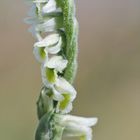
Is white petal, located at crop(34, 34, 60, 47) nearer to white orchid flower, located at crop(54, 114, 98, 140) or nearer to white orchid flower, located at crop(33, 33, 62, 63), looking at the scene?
white orchid flower, located at crop(33, 33, 62, 63)

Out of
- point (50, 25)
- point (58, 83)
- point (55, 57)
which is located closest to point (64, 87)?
→ point (58, 83)

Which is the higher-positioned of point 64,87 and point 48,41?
point 48,41

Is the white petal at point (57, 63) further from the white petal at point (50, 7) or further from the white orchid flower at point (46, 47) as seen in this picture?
the white petal at point (50, 7)

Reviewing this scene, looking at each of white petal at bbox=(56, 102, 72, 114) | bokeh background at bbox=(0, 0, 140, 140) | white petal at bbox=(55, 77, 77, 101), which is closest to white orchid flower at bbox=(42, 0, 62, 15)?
white petal at bbox=(55, 77, 77, 101)

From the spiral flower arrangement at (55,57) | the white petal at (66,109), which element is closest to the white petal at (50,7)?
the spiral flower arrangement at (55,57)

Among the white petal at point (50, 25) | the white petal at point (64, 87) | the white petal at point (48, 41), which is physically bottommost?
the white petal at point (64, 87)

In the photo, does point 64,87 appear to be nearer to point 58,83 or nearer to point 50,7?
point 58,83

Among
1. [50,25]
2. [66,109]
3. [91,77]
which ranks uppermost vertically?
[50,25]
